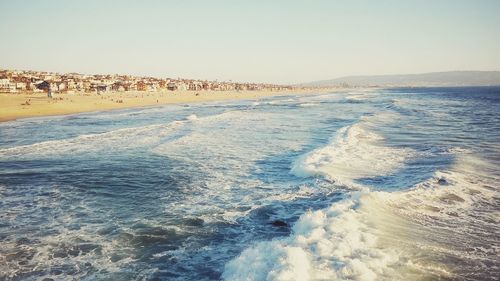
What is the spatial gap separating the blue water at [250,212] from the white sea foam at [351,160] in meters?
0.09

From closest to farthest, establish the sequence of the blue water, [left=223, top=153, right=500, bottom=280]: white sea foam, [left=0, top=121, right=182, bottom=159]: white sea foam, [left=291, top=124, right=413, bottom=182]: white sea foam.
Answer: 1. [left=223, top=153, right=500, bottom=280]: white sea foam
2. the blue water
3. [left=291, top=124, right=413, bottom=182]: white sea foam
4. [left=0, top=121, right=182, bottom=159]: white sea foam

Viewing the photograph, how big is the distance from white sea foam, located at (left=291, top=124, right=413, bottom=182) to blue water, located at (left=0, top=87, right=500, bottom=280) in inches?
3.4

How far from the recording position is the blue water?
282 inches

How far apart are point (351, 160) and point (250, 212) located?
8.00 metres

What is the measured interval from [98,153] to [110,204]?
841 centimetres

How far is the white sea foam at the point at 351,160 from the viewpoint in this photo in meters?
14.4

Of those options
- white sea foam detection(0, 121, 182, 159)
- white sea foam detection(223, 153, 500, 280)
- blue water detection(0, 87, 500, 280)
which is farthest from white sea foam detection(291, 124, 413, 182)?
white sea foam detection(0, 121, 182, 159)

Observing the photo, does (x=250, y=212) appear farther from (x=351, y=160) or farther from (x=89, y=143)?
(x=89, y=143)

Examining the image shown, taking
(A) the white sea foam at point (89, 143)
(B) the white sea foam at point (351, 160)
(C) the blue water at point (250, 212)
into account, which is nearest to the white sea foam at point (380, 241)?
(C) the blue water at point (250, 212)

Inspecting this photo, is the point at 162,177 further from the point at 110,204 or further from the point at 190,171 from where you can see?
the point at 110,204

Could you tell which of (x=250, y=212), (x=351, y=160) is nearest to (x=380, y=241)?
(x=250, y=212)

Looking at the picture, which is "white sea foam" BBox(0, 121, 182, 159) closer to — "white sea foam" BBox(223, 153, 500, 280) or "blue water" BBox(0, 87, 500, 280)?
"blue water" BBox(0, 87, 500, 280)

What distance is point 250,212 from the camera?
10.4 meters

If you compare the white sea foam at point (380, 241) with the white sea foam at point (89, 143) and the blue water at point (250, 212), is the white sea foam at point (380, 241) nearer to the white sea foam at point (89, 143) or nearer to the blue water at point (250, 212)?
the blue water at point (250, 212)
